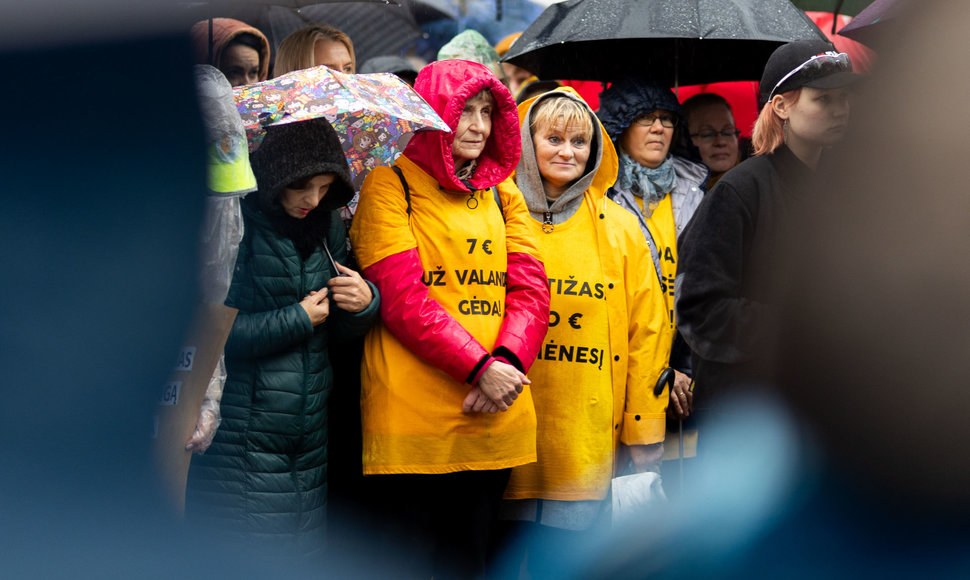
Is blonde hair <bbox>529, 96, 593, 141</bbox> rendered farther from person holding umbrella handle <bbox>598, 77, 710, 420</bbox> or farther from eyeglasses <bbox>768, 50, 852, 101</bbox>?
eyeglasses <bbox>768, 50, 852, 101</bbox>

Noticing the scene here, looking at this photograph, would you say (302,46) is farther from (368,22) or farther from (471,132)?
(368,22)

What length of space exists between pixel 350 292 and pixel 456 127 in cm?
70

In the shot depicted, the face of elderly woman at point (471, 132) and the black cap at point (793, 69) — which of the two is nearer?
the black cap at point (793, 69)

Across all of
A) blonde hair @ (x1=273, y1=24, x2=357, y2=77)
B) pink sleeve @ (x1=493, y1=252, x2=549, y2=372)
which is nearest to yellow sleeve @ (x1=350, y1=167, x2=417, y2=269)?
pink sleeve @ (x1=493, y1=252, x2=549, y2=372)

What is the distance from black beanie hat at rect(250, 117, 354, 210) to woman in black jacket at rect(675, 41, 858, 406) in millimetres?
1118

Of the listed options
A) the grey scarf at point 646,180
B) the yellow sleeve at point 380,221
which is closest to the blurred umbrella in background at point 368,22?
the grey scarf at point 646,180

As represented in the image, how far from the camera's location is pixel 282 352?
298 centimetres

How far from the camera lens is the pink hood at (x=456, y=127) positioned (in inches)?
128

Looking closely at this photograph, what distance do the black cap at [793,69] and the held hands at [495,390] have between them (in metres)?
1.24

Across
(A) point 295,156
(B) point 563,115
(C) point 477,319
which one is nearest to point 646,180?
(B) point 563,115

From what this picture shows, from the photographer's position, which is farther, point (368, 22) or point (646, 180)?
point (368, 22)

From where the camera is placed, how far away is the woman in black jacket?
9.20ft

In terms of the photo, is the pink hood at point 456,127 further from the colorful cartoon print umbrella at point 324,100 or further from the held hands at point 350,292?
the held hands at point 350,292

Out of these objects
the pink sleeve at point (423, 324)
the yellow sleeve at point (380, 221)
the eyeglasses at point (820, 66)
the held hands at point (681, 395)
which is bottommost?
the held hands at point (681, 395)
